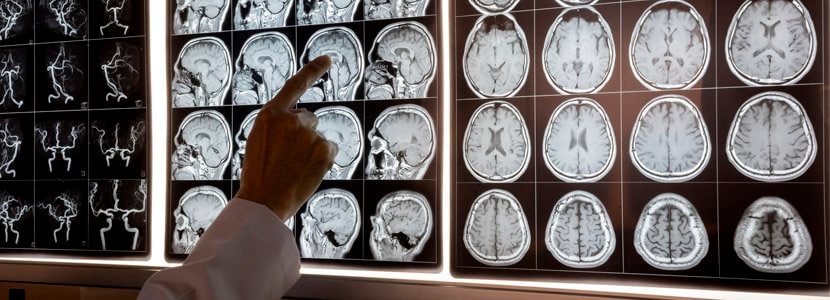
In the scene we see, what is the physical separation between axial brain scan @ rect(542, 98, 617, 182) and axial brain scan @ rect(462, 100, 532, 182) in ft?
0.25

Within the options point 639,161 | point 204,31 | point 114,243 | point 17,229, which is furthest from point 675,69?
point 17,229

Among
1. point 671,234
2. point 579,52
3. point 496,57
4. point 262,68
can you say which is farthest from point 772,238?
point 262,68

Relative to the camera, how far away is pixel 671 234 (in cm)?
179

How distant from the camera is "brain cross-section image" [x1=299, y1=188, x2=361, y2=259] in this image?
82.5 inches

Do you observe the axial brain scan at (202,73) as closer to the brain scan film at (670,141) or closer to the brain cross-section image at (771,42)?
the brain scan film at (670,141)

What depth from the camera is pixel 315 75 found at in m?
1.06

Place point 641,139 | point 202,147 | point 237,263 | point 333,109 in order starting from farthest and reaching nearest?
point 202,147
point 333,109
point 641,139
point 237,263

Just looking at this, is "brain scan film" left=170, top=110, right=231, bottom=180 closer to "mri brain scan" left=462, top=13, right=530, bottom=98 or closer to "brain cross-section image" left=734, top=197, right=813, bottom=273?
"mri brain scan" left=462, top=13, right=530, bottom=98

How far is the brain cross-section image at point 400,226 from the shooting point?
2.02 meters

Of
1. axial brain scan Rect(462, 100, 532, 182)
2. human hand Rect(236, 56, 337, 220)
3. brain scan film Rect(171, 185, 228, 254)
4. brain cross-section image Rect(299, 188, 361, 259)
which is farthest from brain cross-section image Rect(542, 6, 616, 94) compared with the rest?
brain scan film Rect(171, 185, 228, 254)

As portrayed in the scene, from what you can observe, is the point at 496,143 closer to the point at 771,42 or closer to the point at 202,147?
the point at 771,42

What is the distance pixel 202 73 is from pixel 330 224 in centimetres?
70

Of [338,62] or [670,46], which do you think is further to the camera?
[338,62]

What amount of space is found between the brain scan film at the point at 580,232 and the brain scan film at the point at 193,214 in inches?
43.7
